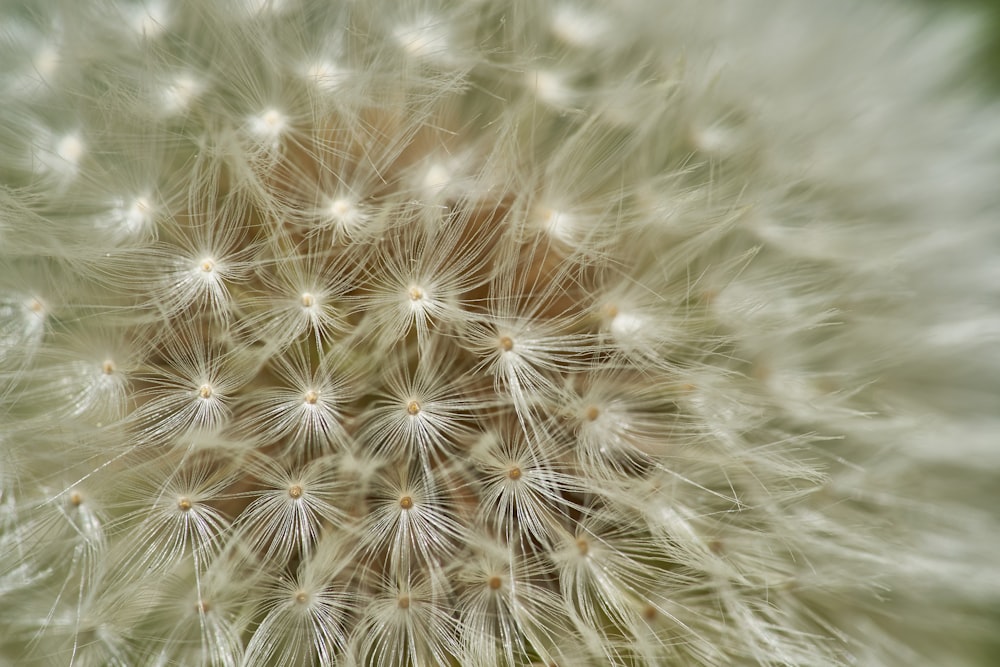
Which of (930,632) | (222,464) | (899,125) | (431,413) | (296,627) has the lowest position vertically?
(930,632)

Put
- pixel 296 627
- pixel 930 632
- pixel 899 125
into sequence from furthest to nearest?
pixel 899 125
pixel 930 632
pixel 296 627

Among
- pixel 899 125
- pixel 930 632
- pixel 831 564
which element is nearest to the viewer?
pixel 831 564

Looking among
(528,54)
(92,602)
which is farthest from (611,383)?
(92,602)

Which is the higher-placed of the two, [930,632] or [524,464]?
[524,464]

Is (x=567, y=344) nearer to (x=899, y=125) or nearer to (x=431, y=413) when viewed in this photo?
(x=431, y=413)

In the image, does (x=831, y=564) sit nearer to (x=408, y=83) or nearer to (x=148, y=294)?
(x=408, y=83)

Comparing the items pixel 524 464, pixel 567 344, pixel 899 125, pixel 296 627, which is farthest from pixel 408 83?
pixel 899 125

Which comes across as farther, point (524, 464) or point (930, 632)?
point (930, 632)
